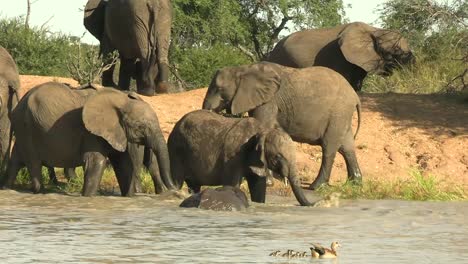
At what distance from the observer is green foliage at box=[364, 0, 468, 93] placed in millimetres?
20422

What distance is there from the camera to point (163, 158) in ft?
46.0

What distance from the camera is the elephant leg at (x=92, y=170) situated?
561 inches

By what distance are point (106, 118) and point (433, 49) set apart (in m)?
9.70

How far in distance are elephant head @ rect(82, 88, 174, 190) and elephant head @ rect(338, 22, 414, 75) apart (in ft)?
24.5

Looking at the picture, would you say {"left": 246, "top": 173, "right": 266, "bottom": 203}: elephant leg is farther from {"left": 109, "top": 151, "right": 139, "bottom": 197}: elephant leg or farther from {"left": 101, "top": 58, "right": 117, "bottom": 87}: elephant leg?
{"left": 101, "top": 58, "right": 117, "bottom": 87}: elephant leg

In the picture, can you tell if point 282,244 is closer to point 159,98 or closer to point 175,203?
point 175,203

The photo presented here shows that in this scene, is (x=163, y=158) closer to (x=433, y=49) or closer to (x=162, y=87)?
(x=162, y=87)

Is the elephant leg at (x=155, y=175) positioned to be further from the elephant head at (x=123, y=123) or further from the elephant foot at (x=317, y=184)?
the elephant foot at (x=317, y=184)

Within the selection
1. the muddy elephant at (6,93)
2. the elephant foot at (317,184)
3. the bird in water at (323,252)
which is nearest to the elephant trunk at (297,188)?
the elephant foot at (317,184)

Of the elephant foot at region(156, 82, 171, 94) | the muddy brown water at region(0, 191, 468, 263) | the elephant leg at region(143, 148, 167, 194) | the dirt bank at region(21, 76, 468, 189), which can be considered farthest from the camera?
the elephant foot at region(156, 82, 171, 94)

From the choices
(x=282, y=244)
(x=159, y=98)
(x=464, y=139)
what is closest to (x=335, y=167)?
(x=464, y=139)

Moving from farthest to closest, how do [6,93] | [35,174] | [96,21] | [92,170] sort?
1. [96,21]
2. [6,93]
3. [35,174]
4. [92,170]

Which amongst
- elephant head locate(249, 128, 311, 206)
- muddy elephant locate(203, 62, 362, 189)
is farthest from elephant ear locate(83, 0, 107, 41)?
elephant head locate(249, 128, 311, 206)

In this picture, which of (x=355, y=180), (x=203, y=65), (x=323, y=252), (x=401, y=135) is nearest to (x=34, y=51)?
(x=203, y=65)
